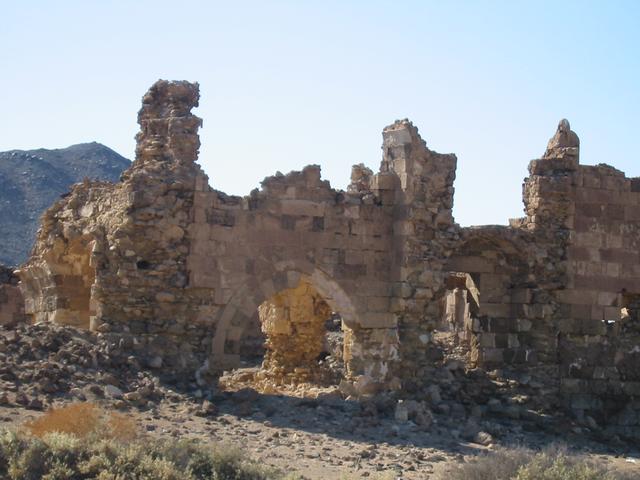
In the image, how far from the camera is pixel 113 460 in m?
9.76

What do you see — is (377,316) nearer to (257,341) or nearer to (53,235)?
(53,235)

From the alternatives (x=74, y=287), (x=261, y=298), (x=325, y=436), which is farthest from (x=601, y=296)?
(x=74, y=287)

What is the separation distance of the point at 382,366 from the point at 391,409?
1.06 meters

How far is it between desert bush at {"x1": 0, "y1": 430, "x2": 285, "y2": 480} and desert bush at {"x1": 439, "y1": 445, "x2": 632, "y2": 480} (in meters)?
1.99

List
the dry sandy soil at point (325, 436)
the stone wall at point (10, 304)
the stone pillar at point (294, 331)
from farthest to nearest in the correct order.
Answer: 1. the stone wall at point (10, 304)
2. the stone pillar at point (294, 331)
3. the dry sandy soil at point (325, 436)

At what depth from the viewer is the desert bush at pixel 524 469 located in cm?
1058

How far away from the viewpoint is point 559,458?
11.2 meters

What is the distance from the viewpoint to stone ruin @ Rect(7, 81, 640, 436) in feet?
47.0

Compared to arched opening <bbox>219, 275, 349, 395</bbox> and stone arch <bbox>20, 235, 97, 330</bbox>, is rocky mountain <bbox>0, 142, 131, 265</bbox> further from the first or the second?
stone arch <bbox>20, 235, 97, 330</bbox>

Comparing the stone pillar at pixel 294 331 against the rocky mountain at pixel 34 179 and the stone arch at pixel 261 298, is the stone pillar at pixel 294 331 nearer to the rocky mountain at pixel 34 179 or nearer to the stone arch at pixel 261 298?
the stone arch at pixel 261 298

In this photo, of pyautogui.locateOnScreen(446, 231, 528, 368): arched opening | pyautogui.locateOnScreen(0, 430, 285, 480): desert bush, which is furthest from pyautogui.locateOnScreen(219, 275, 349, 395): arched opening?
pyautogui.locateOnScreen(0, 430, 285, 480): desert bush

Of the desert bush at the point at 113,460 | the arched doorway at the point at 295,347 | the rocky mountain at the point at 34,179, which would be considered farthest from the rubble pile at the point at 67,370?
the rocky mountain at the point at 34,179

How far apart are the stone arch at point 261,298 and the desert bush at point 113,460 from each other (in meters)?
4.12

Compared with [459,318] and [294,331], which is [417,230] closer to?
[294,331]
